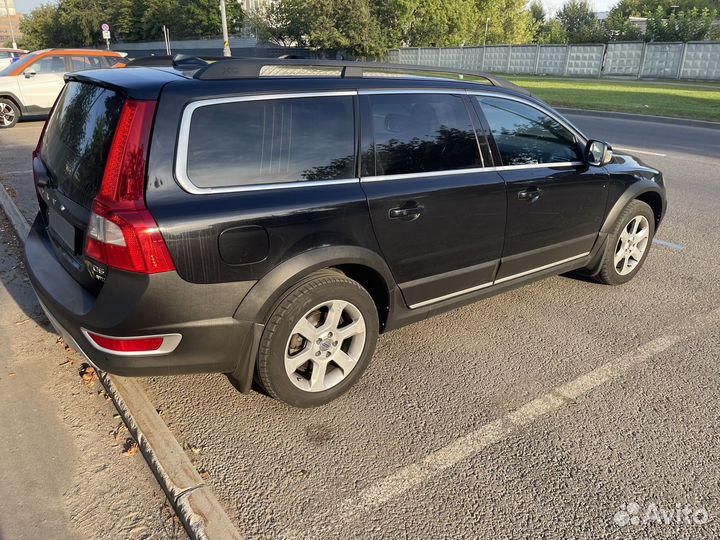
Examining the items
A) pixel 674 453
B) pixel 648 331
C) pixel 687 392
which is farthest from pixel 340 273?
pixel 648 331

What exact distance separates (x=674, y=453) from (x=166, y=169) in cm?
278

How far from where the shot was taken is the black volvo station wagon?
249 centimetres

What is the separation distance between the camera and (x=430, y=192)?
3260 millimetres

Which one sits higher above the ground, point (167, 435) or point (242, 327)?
point (242, 327)

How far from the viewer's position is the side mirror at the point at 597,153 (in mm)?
4133

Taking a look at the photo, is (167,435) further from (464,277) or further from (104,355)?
(464,277)

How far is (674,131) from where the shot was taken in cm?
1412

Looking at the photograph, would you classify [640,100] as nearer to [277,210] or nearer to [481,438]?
[481,438]

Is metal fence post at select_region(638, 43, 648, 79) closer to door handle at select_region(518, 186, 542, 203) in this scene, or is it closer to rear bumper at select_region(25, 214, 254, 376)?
door handle at select_region(518, 186, 542, 203)

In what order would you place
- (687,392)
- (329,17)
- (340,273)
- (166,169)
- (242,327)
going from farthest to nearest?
(329,17), (687,392), (340,273), (242,327), (166,169)

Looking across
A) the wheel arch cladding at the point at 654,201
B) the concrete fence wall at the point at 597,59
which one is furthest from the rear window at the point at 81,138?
the concrete fence wall at the point at 597,59

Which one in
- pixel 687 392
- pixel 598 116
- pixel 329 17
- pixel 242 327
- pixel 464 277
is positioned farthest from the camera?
pixel 329 17

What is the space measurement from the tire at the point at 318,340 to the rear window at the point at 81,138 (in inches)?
41.9

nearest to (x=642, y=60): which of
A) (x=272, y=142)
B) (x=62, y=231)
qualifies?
→ (x=272, y=142)
